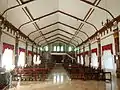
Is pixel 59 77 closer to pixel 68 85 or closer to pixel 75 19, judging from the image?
pixel 68 85

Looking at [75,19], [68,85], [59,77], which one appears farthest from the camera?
[75,19]

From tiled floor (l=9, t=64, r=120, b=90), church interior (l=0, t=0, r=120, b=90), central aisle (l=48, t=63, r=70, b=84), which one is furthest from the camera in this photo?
central aisle (l=48, t=63, r=70, b=84)

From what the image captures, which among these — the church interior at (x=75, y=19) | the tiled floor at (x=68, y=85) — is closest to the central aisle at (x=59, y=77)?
the church interior at (x=75, y=19)

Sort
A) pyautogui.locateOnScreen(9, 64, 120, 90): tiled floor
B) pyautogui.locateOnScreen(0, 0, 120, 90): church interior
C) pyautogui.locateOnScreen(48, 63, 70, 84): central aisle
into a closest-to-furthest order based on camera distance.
→ pyautogui.locateOnScreen(9, 64, 120, 90): tiled floor < pyautogui.locateOnScreen(0, 0, 120, 90): church interior < pyautogui.locateOnScreen(48, 63, 70, 84): central aisle

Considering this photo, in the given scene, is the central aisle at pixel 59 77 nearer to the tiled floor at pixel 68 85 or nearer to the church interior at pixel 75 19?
the church interior at pixel 75 19

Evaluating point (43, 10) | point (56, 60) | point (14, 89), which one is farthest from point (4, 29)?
point (56, 60)

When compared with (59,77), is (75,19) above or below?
above

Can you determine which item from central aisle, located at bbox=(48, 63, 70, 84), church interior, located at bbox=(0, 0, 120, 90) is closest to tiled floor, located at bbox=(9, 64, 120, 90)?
church interior, located at bbox=(0, 0, 120, 90)

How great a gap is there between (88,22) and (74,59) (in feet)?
65.5

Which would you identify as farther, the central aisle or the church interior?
the central aisle

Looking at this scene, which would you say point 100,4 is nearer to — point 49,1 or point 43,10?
point 49,1

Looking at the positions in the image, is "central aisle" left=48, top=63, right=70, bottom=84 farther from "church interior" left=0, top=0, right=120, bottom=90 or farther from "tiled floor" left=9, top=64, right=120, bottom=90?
"tiled floor" left=9, top=64, right=120, bottom=90

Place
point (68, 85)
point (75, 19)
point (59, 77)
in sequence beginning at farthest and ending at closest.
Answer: point (75, 19) → point (59, 77) → point (68, 85)

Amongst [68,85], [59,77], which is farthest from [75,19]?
[68,85]
